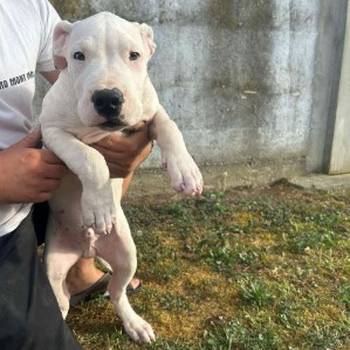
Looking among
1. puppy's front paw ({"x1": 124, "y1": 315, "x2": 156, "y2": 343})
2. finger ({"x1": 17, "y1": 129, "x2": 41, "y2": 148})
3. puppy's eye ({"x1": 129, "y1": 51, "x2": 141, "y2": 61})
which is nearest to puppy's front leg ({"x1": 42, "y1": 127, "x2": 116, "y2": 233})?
finger ({"x1": 17, "y1": 129, "x2": 41, "y2": 148})

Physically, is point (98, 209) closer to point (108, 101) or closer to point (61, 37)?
point (108, 101)

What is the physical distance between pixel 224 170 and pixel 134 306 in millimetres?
1672

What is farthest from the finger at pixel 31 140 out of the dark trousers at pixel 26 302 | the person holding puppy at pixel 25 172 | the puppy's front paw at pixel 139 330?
the puppy's front paw at pixel 139 330

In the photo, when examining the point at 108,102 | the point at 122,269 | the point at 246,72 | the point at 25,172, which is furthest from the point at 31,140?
the point at 246,72

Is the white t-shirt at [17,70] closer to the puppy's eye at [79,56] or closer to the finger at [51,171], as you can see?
the finger at [51,171]

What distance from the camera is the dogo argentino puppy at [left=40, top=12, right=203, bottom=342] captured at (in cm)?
213

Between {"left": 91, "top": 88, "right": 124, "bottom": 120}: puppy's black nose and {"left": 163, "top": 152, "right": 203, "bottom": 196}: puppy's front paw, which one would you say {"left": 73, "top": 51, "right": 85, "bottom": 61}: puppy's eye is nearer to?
{"left": 91, "top": 88, "right": 124, "bottom": 120}: puppy's black nose

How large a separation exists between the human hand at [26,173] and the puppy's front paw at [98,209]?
0.23 metres

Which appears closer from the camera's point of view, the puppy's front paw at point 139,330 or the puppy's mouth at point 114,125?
the puppy's mouth at point 114,125

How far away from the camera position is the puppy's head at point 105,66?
6.84 feet

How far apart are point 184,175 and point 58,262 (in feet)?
2.38

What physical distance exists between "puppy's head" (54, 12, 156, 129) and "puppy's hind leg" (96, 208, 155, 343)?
1.93ft

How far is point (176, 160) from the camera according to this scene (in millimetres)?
2305

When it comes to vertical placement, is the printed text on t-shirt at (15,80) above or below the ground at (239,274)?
above
